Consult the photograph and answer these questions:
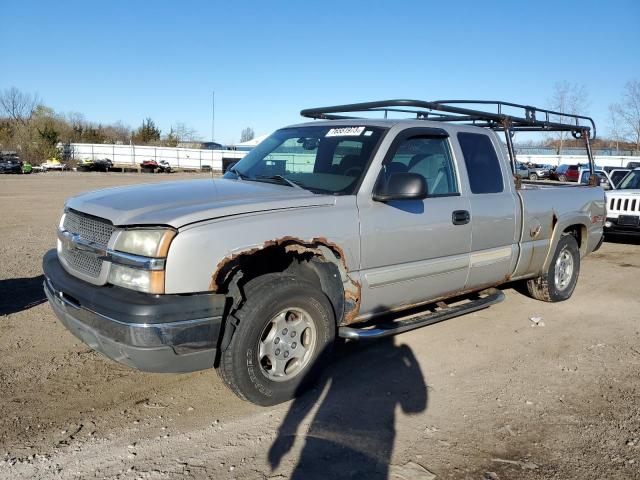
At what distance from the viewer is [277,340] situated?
3648 mm

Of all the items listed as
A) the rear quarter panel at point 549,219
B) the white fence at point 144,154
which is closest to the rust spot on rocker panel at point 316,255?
the rear quarter panel at point 549,219

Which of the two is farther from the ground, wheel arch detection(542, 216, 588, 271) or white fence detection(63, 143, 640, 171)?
white fence detection(63, 143, 640, 171)

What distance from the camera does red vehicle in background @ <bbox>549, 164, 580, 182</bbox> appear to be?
34031 millimetres

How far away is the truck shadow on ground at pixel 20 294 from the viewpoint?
5527 millimetres

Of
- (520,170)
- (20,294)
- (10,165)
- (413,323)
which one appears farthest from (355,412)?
(10,165)

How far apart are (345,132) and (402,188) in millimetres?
942

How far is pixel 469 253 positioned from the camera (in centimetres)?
482

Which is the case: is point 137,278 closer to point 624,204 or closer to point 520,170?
point 520,170

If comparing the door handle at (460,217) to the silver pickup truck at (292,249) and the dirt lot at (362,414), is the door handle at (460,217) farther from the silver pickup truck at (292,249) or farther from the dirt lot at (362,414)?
the dirt lot at (362,414)

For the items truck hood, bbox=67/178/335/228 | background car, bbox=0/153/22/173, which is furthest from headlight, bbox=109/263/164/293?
background car, bbox=0/153/22/173

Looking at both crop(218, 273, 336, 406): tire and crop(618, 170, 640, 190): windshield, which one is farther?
crop(618, 170, 640, 190): windshield

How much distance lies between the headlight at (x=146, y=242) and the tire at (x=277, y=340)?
650 mm

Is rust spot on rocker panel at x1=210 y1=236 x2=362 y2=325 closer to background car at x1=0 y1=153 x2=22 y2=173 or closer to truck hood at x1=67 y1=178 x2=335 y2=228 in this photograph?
truck hood at x1=67 y1=178 x2=335 y2=228

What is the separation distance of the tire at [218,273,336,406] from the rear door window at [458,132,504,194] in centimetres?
202
